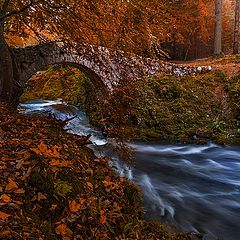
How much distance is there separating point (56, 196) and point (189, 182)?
5.18m

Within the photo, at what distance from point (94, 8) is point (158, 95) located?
8.22 metres

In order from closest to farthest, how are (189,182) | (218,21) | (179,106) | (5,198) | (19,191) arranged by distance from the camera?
1. (5,198)
2. (19,191)
3. (189,182)
4. (179,106)
5. (218,21)

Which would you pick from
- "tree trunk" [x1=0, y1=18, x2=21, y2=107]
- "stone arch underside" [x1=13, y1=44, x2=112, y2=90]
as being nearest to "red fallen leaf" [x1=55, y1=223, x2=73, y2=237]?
"tree trunk" [x1=0, y1=18, x2=21, y2=107]

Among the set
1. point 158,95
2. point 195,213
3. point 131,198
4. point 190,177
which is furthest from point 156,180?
point 158,95

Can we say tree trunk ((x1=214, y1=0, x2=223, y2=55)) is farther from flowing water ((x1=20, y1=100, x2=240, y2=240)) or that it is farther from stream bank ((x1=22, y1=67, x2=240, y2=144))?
flowing water ((x1=20, y1=100, x2=240, y2=240))

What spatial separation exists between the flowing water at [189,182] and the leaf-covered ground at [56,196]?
1.21 metres

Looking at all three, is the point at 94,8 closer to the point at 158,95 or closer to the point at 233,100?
the point at 158,95

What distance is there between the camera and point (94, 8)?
4562mm

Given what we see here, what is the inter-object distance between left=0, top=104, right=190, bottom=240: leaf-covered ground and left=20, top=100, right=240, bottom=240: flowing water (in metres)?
1.21

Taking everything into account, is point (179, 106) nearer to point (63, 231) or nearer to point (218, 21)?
point (218, 21)

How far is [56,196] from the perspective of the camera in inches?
118

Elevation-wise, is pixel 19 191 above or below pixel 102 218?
above

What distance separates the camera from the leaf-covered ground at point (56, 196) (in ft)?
8.18

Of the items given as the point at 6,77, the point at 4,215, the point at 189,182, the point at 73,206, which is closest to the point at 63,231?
the point at 73,206
